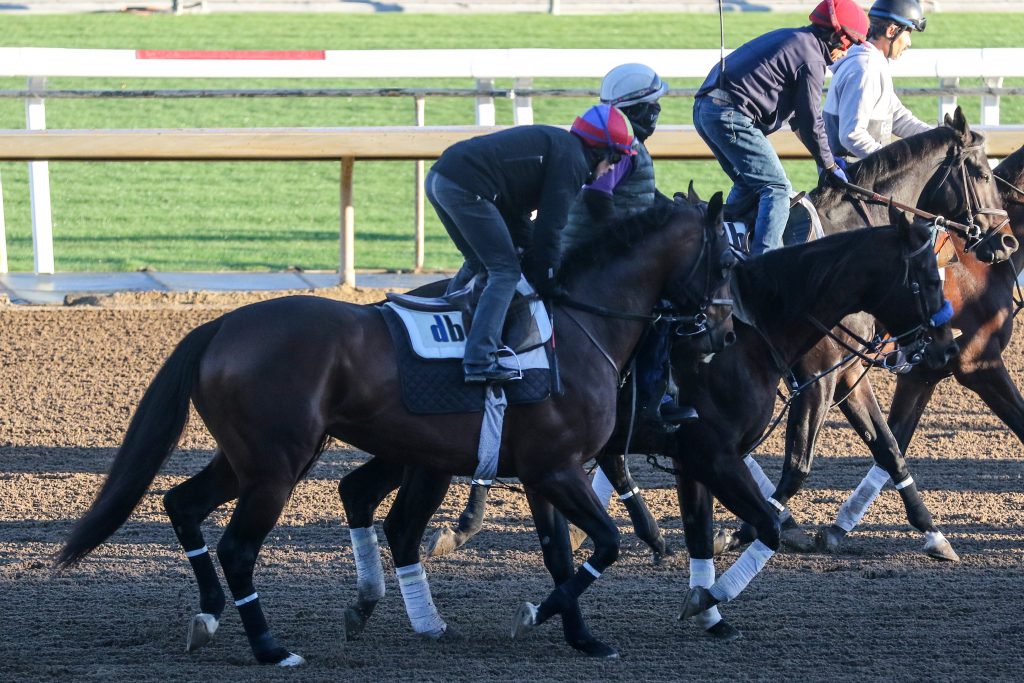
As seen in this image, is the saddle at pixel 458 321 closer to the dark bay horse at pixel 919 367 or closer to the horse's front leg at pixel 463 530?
the horse's front leg at pixel 463 530

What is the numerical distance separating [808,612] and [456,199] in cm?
215

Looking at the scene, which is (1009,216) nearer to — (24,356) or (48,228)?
(24,356)

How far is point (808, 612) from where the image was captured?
550 cm

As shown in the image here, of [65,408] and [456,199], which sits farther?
[65,408]

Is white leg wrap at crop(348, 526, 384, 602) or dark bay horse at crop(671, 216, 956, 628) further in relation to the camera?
dark bay horse at crop(671, 216, 956, 628)

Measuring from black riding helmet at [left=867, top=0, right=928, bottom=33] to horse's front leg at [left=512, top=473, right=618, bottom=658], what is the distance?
3.23 m

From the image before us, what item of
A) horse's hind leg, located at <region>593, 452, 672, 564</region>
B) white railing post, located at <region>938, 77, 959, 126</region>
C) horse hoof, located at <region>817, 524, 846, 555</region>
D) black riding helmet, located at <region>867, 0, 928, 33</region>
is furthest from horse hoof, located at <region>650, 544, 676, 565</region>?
white railing post, located at <region>938, 77, 959, 126</region>

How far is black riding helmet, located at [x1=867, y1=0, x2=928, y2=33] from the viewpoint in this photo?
22.5ft

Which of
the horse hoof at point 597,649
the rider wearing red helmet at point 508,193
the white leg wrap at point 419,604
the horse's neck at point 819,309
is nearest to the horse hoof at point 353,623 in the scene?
the white leg wrap at point 419,604

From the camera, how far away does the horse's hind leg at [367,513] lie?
5.32 m

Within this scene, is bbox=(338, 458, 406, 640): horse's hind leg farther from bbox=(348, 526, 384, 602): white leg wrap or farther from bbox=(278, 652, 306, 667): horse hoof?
bbox=(278, 652, 306, 667): horse hoof

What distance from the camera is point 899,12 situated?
6883mm

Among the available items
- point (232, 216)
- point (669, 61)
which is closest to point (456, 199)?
point (669, 61)

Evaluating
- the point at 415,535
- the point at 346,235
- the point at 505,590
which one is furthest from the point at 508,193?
the point at 346,235
